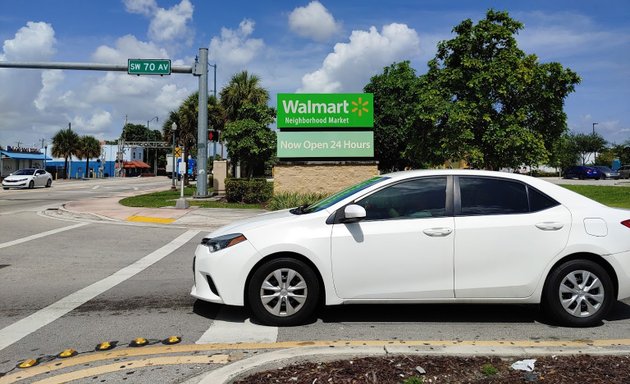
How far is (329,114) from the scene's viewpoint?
854 inches

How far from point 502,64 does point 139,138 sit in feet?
424

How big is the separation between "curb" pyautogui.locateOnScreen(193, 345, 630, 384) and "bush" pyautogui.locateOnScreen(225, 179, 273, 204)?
694 inches

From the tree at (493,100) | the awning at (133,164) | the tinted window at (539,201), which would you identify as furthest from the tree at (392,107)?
the awning at (133,164)

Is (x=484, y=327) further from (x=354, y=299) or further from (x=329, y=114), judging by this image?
(x=329, y=114)

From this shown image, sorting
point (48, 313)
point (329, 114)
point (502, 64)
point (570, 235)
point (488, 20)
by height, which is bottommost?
point (48, 313)

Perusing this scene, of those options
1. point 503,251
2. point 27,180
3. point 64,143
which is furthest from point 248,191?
point 64,143

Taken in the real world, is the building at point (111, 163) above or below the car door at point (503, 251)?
above

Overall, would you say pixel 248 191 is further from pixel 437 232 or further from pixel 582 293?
pixel 582 293

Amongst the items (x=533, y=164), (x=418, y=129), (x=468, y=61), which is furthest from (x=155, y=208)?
(x=533, y=164)

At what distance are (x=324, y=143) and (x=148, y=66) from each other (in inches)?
333

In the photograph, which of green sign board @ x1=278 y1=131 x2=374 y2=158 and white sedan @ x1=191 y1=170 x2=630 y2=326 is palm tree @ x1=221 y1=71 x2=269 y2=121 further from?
white sedan @ x1=191 y1=170 x2=630 y2=326

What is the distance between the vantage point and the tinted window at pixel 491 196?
5.07 metres

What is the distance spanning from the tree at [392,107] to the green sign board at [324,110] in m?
19.4

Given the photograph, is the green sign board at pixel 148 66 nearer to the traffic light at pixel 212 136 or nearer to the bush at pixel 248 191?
the traffic light at pixel 212 136
